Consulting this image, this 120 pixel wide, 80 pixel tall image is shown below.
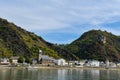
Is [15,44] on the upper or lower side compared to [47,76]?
upper

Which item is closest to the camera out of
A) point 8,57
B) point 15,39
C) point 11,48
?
point 8,57

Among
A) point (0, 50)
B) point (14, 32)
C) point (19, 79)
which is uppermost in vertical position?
point (14, 32)

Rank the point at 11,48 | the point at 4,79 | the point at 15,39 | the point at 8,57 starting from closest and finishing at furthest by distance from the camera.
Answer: the point at 4,79 → the point at 8,57 → the point at 11,48 → the point at 15,39

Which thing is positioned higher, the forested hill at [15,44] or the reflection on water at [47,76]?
the forested hill at [15,44]

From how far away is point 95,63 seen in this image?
635ft

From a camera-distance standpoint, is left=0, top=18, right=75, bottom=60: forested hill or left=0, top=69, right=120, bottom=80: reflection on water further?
left=0, top=18, right=75, bottom=60: forested hill

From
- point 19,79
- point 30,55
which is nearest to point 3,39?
point 30,55

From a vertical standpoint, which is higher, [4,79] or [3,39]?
[3,39]

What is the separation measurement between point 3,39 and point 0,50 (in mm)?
30503

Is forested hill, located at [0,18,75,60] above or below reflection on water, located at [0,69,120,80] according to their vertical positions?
above

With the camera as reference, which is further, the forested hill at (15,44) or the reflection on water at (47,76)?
the forested hill at (15,44)

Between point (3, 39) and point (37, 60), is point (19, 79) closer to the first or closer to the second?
point (37, 60)

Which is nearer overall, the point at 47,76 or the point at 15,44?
the point at 47,76

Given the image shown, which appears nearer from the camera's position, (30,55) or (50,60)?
(50,60)
